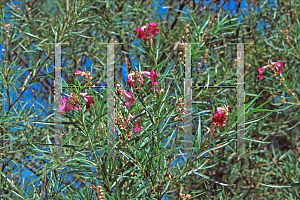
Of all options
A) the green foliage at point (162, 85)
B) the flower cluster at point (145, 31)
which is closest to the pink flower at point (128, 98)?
the green foliage at point (162, 85)

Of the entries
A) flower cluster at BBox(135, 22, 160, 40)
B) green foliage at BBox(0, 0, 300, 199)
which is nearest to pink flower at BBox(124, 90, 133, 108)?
green foliage at BBox(0, 0, 300, 199)

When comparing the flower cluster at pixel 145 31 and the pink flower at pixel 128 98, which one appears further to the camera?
the flower cluster at pixel 145 31

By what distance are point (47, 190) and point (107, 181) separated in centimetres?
30

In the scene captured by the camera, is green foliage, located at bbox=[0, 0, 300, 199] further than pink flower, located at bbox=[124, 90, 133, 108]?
Yes

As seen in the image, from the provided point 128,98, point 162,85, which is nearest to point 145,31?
point 162,85

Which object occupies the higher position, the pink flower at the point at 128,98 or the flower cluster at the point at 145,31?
the flower cluster at the point at 145,31

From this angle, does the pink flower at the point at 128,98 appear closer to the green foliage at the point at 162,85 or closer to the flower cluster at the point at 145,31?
the green foliage at the point at 162,85

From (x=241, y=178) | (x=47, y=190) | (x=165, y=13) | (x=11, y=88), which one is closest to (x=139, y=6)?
(x=165, y=13)

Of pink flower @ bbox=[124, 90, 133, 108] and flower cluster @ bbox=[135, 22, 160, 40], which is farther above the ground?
flower cluster @ bbox=[135, 22, 160, 40]

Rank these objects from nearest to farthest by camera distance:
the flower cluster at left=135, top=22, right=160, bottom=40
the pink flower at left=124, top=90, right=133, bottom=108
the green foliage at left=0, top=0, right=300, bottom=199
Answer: the pink flower at left=124, top=90, right=133, bottom=108 → the green foliage at left=0, top=0, right=300, bottom=199 → the flower cluster at left=135, top=22, right=160, bottom=40

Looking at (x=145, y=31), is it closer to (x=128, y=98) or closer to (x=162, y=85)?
(x=162, y=85)

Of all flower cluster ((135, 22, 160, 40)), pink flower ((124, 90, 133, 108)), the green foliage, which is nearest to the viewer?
pink flower ((124, 90, 133, 108))

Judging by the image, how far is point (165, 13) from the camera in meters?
1.81

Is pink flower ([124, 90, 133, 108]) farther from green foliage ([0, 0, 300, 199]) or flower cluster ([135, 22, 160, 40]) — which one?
flower cluster ([135, 22, 160, 40])
